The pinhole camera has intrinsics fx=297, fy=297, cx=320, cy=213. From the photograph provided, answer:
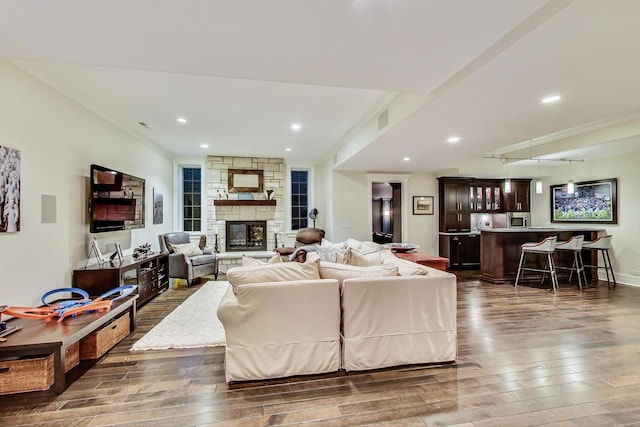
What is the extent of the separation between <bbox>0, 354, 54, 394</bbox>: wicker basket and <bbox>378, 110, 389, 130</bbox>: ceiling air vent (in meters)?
3.85

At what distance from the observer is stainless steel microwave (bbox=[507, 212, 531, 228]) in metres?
7.59

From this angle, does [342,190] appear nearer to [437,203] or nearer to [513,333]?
[437,203]

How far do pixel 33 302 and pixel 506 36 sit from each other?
14.9ft

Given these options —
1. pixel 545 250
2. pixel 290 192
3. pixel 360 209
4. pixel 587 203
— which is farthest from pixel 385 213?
pixel 587 203

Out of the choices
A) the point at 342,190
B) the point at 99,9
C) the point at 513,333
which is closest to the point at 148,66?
the point at 99,9

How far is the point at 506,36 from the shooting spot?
71.4 inches

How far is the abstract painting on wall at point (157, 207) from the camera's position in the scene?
5.87 metres

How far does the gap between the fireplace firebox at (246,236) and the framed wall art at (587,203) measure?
23.0ft

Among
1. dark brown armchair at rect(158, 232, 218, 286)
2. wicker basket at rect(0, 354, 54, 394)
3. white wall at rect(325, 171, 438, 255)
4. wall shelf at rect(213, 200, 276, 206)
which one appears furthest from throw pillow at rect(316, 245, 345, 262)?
wall shelf at rect(213, 200, 276, 206)

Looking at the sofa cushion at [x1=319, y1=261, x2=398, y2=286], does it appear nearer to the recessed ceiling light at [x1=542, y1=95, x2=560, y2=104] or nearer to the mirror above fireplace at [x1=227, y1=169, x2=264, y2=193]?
the recessed ceiling light at [x1=542, y1=95, x2=560, y2=104]

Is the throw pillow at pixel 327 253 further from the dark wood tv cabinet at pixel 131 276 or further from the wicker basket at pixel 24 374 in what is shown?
the wicker basket at pixel 24 374

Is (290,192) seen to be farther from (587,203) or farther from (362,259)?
(587,203)

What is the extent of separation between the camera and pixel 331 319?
2.36 metres

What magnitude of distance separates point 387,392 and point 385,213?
24.4 ft
